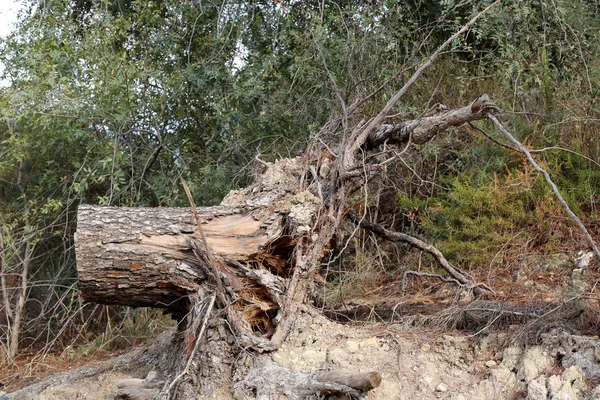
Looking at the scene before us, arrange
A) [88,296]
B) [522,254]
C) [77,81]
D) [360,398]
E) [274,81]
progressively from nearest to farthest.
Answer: [360,398] < [88,296] < [522,254] < [77,81] < [274,81]

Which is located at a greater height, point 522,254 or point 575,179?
point 575,179

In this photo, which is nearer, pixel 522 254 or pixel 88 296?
pixel 88 296

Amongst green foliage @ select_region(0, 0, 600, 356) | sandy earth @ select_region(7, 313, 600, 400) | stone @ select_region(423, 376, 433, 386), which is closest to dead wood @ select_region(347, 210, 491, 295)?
sandy earth @ select_region(7, 313, 600, 400)

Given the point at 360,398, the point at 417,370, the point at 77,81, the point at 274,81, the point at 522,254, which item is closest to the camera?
the point at 360,398

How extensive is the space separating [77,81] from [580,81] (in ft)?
16.3

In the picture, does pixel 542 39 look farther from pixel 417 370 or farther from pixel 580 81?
pixel 417 370

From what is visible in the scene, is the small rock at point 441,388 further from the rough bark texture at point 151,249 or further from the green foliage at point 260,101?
the green foliage at point 260,101

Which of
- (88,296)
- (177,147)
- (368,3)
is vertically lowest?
(88,296)

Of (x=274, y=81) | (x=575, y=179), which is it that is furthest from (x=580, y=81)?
(x=274, y=81)

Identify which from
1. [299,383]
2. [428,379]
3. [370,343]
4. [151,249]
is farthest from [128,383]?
[428,379]

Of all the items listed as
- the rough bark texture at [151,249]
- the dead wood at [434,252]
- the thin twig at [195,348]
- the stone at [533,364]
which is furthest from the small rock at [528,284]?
the thin twig at [195,348]

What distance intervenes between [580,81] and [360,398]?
4.72 meters

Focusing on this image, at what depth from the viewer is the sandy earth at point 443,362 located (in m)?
3.49

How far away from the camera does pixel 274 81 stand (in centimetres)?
708
